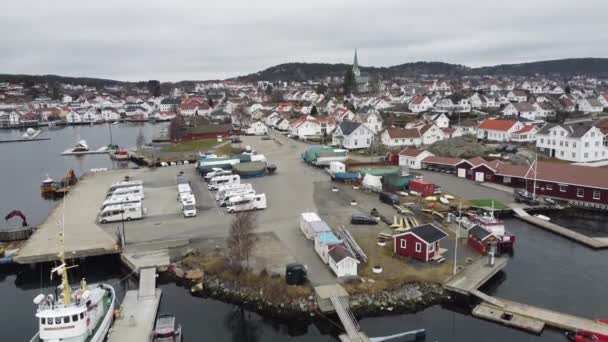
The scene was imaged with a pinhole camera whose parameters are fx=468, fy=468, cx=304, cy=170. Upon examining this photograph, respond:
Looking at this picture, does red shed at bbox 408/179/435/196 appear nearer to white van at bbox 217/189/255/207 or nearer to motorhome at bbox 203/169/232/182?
white van at bbox 217/189/255/207

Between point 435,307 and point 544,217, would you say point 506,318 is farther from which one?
point 544,217

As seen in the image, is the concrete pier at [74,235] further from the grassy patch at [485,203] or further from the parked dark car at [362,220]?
the grassy patch at [485,203]

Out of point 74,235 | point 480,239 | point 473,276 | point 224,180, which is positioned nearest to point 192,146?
point 224,180

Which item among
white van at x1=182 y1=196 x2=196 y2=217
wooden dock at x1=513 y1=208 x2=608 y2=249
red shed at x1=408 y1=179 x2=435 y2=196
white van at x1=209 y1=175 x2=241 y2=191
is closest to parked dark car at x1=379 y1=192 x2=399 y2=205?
red shed at x1=408 y1=179 x2=435 y2=196

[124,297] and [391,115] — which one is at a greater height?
[391,115]

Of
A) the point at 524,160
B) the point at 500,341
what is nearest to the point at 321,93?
the point at 524,160

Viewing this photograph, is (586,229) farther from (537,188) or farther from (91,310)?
(91,310)
